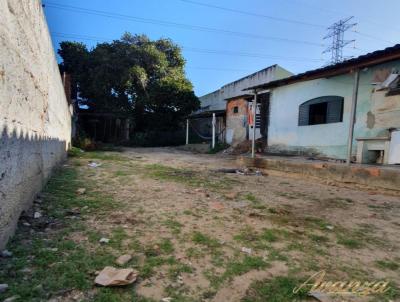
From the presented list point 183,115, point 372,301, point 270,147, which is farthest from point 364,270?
point 183,115

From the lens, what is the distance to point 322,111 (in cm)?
969

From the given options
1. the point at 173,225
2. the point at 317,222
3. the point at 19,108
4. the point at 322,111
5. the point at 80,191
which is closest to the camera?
the point at 19,108

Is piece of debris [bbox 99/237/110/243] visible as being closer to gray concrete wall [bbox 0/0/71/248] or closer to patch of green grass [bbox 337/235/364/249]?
gray concrete wall [bbox 0/0/71/248]

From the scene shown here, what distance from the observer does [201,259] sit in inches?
99.5

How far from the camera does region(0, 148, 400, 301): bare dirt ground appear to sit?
2092 millimetres

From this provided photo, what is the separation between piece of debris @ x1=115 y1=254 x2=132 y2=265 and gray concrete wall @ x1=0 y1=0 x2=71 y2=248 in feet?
3.13

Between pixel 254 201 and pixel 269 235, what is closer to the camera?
pixel 269 235

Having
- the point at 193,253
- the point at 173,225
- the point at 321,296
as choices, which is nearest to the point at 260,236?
the point at 193,253

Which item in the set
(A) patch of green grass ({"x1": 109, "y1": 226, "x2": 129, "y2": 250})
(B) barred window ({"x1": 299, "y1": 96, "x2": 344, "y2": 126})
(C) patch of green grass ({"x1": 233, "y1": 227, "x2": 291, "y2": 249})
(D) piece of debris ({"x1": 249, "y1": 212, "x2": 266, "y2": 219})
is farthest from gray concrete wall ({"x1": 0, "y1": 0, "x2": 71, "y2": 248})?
(B) barred window ({"x1": 299, "y1": 96, "x2": 344, "y2": 126})

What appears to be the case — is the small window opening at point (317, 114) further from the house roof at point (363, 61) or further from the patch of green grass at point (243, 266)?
the patch of green grass at point (243, 266)

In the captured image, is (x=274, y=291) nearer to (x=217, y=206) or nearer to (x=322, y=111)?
(x=217, y=206)

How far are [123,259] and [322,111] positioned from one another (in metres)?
9.13

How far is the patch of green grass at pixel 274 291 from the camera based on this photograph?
199cm

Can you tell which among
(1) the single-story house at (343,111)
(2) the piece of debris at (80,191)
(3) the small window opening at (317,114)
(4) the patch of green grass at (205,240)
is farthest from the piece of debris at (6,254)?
(3) the small window opening at (317,114)
